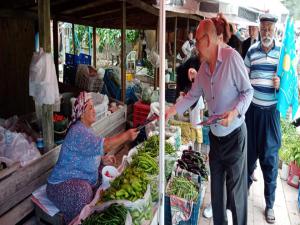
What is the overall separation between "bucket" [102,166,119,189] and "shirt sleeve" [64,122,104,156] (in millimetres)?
371

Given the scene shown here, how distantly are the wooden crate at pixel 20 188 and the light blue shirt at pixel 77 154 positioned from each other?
323 millimetres

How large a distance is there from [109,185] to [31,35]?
4.83 meters

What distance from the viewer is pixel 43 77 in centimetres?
347

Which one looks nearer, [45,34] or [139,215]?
[139,215]

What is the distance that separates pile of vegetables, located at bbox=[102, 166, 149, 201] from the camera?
275cm

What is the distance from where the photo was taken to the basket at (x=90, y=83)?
716 cm

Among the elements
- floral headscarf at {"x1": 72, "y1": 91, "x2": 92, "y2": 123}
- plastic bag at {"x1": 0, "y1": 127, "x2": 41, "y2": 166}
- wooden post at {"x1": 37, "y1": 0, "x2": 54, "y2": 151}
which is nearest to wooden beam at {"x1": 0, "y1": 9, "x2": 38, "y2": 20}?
wooden post at {"x1": 37, "y1": 0, "x2": 54, "y2": 151}

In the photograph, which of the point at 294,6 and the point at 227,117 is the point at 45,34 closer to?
the point at 227,117

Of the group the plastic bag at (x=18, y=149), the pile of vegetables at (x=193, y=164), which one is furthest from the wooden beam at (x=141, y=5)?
the plastic bag at (x=18, y=149)

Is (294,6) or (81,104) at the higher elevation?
(294,6)

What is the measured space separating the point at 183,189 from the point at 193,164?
600 mm

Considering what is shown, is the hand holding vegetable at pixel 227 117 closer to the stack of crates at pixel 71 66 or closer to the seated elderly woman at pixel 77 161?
the seated elderly woman at pixel 77 161

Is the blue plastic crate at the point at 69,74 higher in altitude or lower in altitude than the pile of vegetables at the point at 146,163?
higher

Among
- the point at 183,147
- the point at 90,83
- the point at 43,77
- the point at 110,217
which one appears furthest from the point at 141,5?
the point at 110,217
